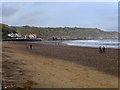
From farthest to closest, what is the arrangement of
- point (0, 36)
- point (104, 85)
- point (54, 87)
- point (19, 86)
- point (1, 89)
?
point (0, 36) < point (104, 85) < point (54, 87) < point (19, 86) < point (1, 89)

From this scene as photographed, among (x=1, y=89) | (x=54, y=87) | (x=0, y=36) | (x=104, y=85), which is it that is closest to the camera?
(x=1, y=89)

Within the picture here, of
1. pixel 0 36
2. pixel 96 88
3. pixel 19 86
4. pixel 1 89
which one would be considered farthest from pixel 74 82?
pixel 0 36

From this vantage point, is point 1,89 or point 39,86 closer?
point 1,89

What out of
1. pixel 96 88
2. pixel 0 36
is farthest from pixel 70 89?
pixel 0 36

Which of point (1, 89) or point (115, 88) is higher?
point (1, 89)

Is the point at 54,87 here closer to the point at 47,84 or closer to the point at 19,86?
the point at 47,84

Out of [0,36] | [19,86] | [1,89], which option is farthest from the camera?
[0,36]

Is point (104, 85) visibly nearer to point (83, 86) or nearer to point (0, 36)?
point (83, 86)

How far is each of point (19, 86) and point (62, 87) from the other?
184 cm

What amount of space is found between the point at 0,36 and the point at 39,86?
99005mm

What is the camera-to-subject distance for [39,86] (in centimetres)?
570

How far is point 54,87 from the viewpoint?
5.75 m

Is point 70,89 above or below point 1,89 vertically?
below

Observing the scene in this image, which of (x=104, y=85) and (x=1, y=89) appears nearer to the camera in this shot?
(x=1, y=89)
